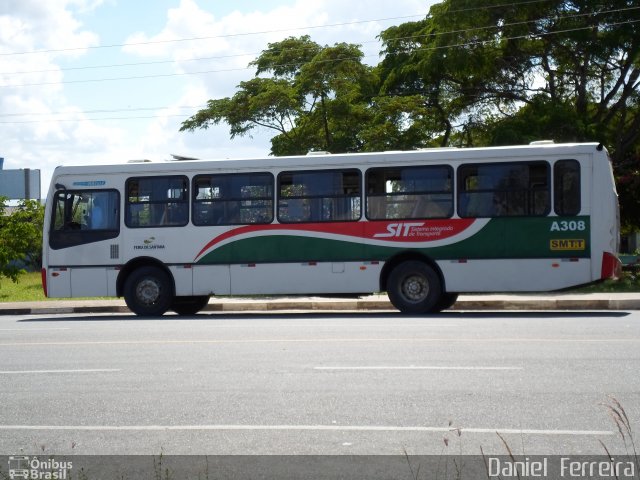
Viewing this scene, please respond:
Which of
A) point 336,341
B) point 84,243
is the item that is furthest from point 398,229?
point 84,243

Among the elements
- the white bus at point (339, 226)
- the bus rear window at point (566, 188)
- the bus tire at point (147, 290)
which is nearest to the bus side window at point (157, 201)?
the white bus at point (339, 226)

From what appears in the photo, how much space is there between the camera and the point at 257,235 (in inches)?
810

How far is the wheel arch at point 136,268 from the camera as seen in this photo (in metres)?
21.1

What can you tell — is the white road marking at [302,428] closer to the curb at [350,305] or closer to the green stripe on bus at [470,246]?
the green stripe on bus at [470,246]

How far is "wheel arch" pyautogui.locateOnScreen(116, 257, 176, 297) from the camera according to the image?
21114 mm

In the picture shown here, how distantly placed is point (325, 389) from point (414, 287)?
9.97m

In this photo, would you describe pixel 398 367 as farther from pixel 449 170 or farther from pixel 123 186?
pixel 123 186

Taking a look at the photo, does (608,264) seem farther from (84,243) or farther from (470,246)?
(84,243)

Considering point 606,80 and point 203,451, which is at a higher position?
point 606,80

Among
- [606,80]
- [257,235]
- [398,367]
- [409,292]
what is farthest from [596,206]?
[606,80]

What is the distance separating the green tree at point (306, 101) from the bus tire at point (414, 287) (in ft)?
54.5

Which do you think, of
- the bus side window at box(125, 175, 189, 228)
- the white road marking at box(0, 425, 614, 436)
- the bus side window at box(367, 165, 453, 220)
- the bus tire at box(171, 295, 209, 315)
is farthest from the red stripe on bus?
the white road marking at box(0, 425, 614, 436)

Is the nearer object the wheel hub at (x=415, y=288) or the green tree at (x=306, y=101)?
the wheel hub at (x=415, y=288)

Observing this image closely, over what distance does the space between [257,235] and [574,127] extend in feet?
48.2
